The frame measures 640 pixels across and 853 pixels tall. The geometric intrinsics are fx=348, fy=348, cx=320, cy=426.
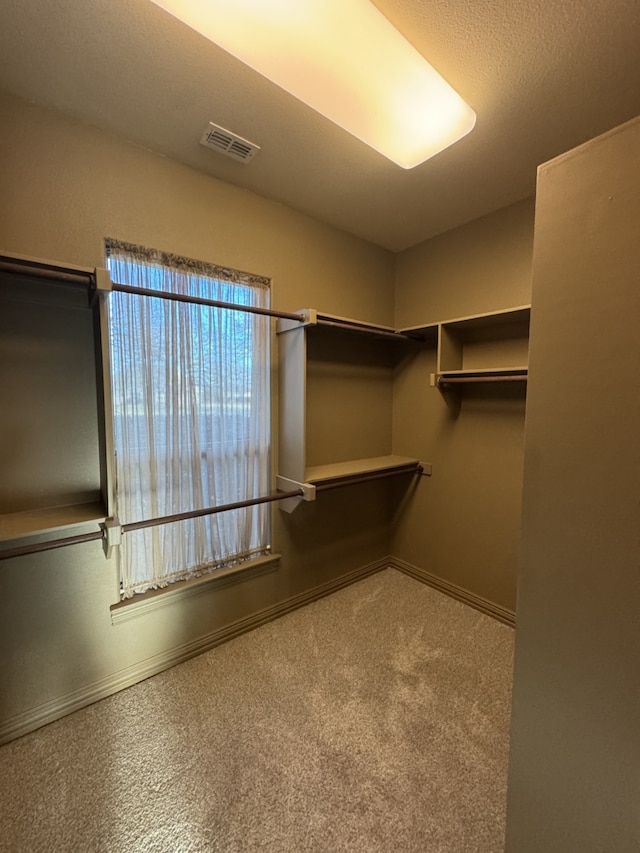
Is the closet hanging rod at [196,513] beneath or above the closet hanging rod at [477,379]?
beneath

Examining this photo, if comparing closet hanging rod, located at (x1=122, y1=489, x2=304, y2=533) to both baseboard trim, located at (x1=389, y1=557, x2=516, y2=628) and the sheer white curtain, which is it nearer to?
the sheer white curtain

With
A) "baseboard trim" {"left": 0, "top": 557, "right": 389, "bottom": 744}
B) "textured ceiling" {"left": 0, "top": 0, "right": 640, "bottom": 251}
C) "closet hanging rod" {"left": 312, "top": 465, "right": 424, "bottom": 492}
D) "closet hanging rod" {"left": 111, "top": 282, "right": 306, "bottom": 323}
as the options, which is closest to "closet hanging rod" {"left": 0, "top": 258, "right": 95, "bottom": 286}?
"closet hanging rod" {"left": 111, "top": 282, "right": 306, "bottom": 323}

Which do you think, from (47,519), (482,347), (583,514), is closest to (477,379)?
(482,347)

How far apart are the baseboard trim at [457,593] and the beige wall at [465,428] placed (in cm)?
A: 4

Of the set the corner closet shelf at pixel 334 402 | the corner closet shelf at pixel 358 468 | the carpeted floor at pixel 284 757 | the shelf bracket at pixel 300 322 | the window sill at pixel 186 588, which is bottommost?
the carpeted floor at pixel 284 757

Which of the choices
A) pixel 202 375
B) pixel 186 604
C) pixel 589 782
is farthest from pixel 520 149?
pixel 186 604

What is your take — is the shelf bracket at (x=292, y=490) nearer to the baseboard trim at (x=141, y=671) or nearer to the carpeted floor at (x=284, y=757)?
the baseboard trim at (x=141, y=671)

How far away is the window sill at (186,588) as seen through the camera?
170cm

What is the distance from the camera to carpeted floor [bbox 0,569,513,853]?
114cm

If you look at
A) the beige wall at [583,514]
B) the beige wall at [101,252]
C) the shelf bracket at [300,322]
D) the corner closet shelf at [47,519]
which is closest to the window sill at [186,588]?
the beige wall at [101,252]

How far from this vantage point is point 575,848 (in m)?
0.82

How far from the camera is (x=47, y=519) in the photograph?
1.43 meters

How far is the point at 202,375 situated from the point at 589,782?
1975 millimetres

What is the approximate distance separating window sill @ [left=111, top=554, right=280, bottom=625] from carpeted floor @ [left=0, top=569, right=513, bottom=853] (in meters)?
0.36
